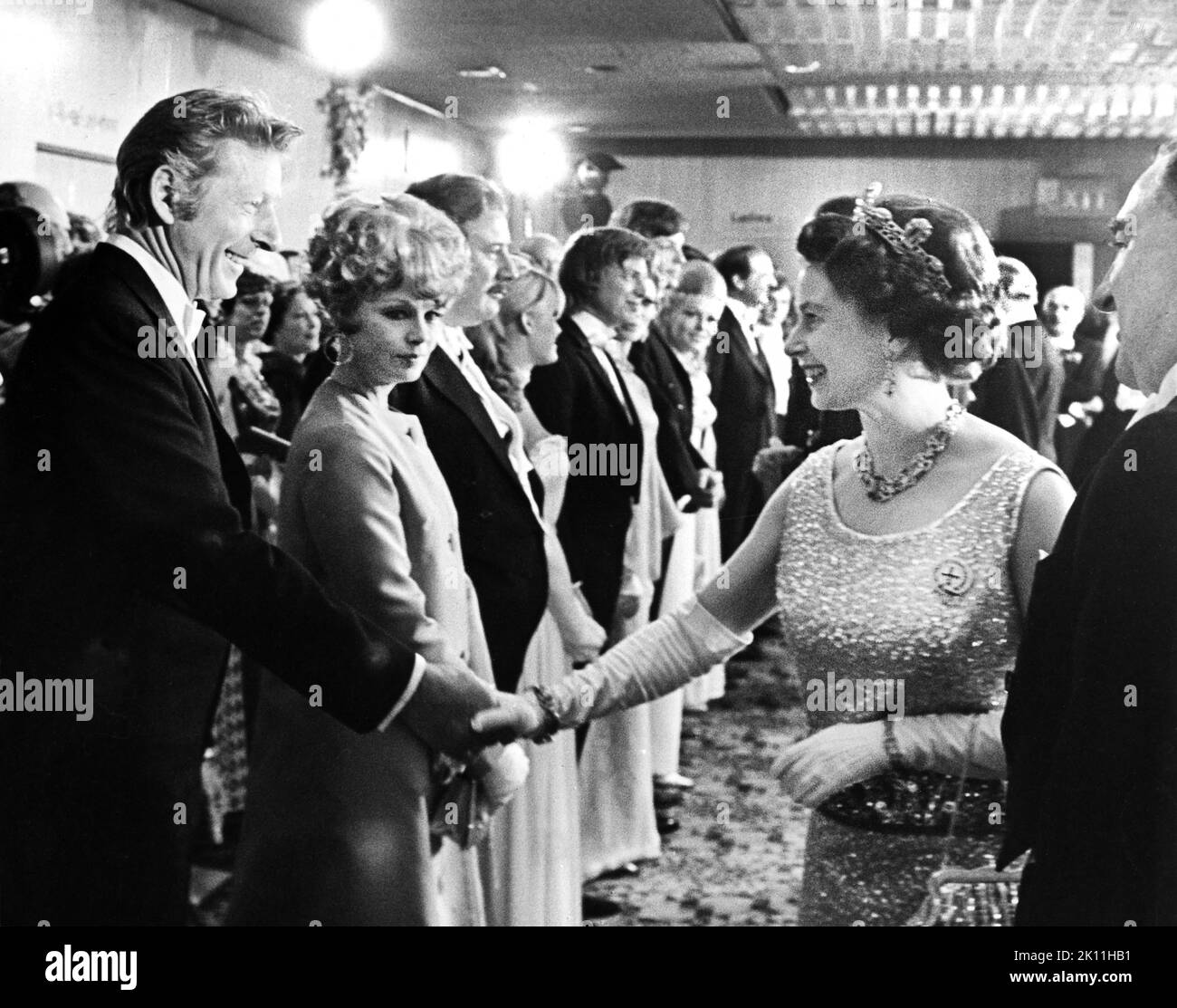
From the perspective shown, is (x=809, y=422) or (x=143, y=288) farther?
(x=809, y=422)

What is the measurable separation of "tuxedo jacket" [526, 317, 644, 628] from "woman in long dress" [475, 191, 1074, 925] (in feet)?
1.69

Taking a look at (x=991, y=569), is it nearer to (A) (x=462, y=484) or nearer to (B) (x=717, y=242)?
(A) (x=462, y=484)

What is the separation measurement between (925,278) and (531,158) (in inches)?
30.8

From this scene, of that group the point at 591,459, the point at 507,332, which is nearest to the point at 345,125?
the point at 507,332

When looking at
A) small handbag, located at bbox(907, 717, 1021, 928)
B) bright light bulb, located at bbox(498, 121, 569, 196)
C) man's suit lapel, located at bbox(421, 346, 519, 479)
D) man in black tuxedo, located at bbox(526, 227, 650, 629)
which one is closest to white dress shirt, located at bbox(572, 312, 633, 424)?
man in black tuxedo, located at bbox(526, 227, 650, 629)

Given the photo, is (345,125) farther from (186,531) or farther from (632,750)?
(632,750)

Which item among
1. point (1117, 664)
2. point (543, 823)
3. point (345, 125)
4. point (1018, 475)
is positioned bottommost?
point (543, 823)

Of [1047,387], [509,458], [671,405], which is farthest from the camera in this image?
[671,405]

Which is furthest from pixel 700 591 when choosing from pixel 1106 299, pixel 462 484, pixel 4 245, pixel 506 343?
pixel 4 245

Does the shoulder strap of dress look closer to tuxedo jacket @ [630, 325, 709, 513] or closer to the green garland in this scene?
tuxedo jacket @ [630, 325, 709, 513]

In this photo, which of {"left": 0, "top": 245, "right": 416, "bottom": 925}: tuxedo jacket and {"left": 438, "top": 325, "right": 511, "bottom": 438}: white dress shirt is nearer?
{"left": 0, "top": 245, "right": 416, "bottom": 925}: tuxedo jacket

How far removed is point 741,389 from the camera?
194 cm

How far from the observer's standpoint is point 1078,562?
1.08 metres

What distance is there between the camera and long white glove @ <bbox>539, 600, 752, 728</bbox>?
1.44m
